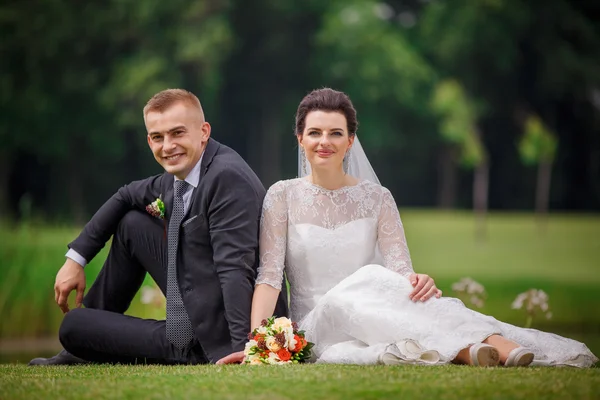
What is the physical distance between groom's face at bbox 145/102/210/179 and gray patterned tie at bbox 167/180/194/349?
254mm

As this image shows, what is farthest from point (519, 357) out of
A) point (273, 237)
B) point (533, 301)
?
point (533, 301)

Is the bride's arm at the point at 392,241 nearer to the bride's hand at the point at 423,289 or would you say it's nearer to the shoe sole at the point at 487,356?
the bride's hand at the point at 423,289

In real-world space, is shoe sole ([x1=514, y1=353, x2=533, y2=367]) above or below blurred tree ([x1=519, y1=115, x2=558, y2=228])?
below

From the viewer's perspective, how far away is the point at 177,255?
441 centimetres

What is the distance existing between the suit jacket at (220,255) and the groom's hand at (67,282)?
1.89 feet

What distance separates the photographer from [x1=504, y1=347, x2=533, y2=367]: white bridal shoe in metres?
3.84

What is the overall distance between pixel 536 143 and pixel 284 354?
20804 mm

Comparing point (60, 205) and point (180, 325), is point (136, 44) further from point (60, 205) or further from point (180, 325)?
point (180, 325)

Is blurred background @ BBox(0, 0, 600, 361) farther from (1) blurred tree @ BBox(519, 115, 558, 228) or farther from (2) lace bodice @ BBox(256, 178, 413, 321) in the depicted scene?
(2) lace bodice @ BBox(256, 178, 413, 321)

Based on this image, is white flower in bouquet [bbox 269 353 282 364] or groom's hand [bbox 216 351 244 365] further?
groom's hand [bbox 216 351 244 365]

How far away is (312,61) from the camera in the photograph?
86.7 feet

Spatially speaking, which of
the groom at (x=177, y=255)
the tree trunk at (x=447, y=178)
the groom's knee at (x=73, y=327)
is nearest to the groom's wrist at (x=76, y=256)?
the groom at (x=177, y=255)

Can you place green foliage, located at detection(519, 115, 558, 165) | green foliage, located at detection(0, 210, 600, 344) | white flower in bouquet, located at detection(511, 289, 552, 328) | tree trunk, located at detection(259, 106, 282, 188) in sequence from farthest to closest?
tree trunk, located at detection(259, 106, 282, 188)
green foliage, located at detection(519, 115, 558, 165)
green foliage, located at detection(0, 210, 600, 344)
white flower in bouquet, located at detection(511, 289, 552, 328)

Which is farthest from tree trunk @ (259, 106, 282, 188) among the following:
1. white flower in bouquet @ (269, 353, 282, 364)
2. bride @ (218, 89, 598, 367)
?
white flower in bouquet @ (269, 353, 282, 364)
